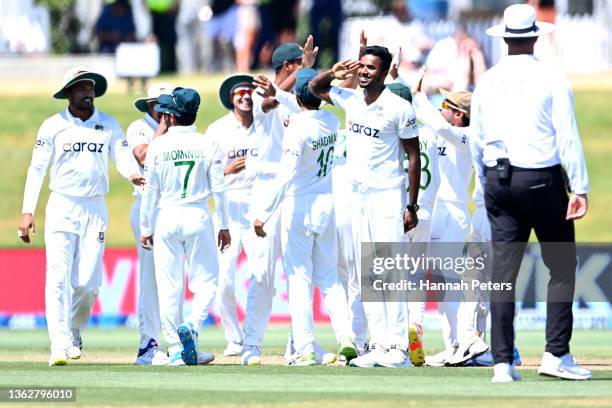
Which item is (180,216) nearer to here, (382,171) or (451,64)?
(382,171)

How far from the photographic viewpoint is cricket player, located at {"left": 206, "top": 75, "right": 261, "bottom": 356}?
56.9 ft

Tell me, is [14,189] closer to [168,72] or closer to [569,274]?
[168,72]

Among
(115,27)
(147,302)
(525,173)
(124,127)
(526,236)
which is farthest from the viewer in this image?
(115,27)

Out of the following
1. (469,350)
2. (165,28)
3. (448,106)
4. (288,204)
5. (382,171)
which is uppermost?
(165,28)

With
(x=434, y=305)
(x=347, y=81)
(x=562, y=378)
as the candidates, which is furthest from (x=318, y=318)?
(x=562, y=378)

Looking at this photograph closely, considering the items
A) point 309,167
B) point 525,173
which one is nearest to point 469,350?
point 309,167

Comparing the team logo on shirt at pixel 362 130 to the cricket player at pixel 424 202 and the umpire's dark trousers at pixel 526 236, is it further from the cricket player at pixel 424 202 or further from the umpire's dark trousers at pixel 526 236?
the umpire's dark trousers at pixel 526 236

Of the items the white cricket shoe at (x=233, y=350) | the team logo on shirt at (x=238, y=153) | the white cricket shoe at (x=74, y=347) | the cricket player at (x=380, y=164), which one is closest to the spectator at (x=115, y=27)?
the team logo on shirt at (x=238, y=153)

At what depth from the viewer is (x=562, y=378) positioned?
13.1 metres

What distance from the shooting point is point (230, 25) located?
3794cm

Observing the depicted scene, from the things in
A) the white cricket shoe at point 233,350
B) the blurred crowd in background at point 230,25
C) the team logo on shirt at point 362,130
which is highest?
the blurred crowd in background at point 230,25

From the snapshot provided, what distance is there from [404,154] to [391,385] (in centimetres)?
248

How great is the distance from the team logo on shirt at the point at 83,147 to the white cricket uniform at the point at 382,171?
2286 millimetres

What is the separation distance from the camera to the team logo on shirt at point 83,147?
1545cm
